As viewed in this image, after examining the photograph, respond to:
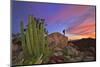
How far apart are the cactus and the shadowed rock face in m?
0.07

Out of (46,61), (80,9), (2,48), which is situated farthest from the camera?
(80,9)

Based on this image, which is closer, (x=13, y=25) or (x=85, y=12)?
(x=13, y=25)

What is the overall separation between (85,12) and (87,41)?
40 cm

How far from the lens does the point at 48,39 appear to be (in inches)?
109

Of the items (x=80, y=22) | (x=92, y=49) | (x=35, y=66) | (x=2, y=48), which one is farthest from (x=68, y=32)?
(x=2, y=48)

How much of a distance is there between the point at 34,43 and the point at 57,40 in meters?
0.32

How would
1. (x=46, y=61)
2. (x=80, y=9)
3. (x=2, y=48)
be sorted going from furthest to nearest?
(x=80, y=9) < (x=46, y=61) < (x=2, y=48)

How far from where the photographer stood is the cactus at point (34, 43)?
2666 millimetres

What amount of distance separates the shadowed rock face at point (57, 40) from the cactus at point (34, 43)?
0.07m

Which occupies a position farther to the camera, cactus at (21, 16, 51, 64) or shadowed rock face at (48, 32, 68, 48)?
shadowed rock face at (48, 32, 68, 48)

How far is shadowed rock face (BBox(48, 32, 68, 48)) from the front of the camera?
279 centimetres

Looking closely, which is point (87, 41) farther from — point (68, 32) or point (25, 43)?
point (25, 43)

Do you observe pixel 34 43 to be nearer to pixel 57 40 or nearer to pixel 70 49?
pixel 57 40

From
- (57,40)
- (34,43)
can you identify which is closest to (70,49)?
(57,40)
